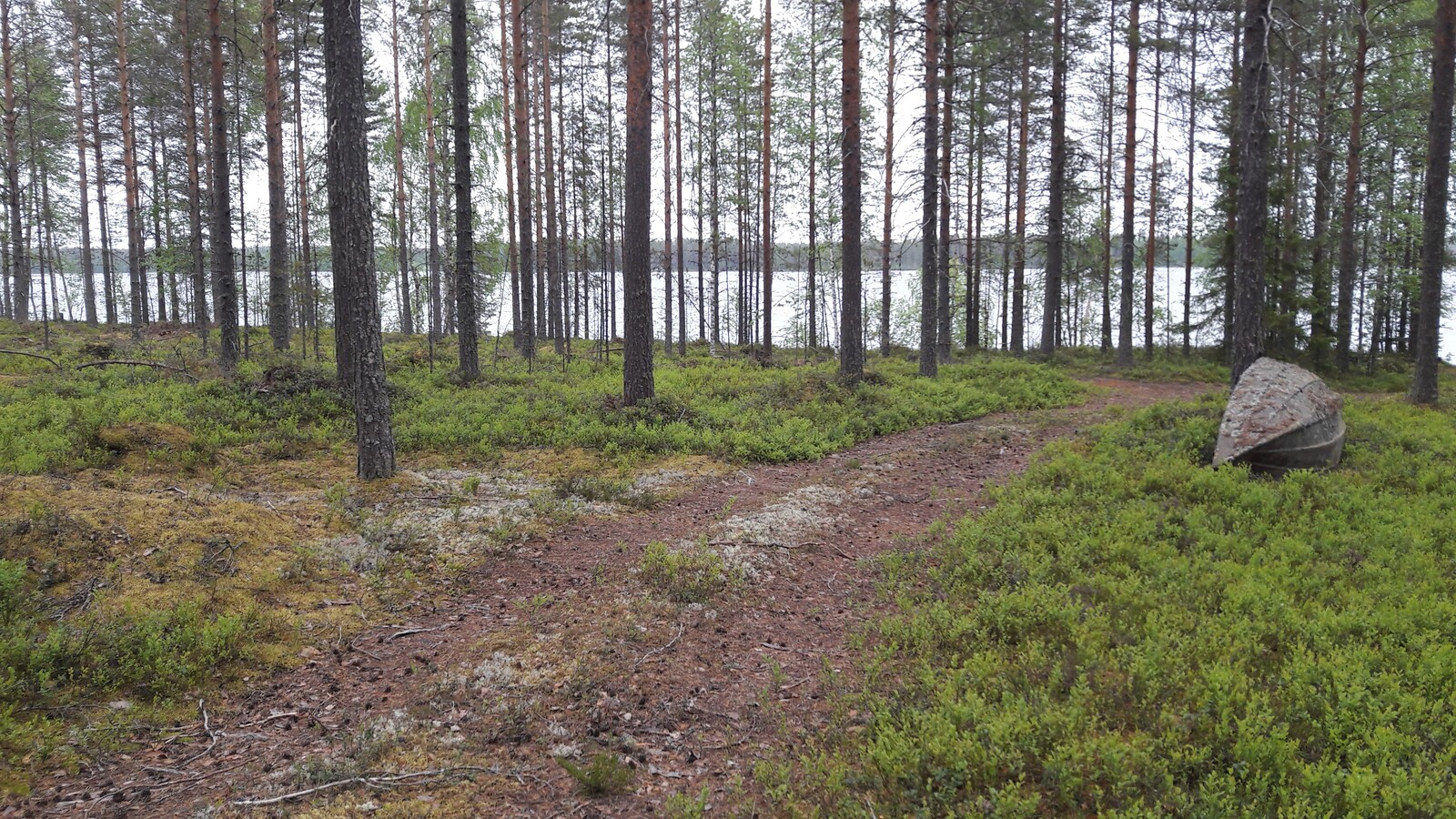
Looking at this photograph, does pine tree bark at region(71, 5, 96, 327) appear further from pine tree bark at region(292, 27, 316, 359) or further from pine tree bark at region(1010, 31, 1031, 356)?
pine tree bark at region(1010, 31, 1031, 356)

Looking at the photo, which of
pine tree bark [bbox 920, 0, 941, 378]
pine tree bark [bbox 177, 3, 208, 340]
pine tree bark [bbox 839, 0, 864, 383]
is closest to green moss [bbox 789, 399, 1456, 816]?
pine tree bark [bbox 839, 0, 864, 383]

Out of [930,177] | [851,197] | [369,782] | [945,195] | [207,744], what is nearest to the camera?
[369,782]

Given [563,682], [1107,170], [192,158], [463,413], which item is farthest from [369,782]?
[1107,170]

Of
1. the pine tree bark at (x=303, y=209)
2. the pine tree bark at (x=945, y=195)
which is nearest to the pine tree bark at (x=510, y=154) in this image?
the pine tree bark at (x=303, y=209)

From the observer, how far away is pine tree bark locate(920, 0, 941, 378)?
15.6 meters

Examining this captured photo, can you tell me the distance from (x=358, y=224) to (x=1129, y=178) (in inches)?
879

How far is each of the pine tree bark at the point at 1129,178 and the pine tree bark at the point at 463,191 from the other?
19052 millimetres

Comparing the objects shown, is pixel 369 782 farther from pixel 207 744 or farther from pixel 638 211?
pixel 638 211

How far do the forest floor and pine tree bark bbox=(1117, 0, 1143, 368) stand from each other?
16.9m

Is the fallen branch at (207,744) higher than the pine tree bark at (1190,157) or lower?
lower

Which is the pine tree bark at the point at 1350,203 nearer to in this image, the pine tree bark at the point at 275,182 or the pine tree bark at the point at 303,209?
the pine tree bark at the point at 275,182

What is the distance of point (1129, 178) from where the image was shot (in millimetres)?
20938

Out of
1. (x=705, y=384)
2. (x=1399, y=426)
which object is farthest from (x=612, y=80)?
(x=1399, y=426)

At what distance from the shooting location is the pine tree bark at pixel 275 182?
15.9 meters
